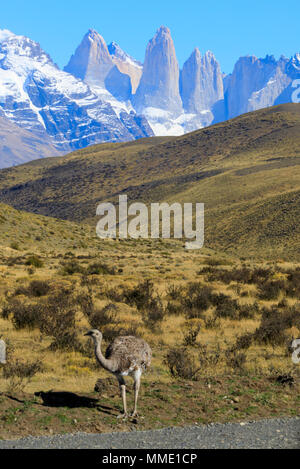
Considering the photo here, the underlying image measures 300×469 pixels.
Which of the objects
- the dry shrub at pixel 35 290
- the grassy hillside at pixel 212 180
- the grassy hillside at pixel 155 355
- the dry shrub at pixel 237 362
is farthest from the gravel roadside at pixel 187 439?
the grassy hillside at pixel 212 180

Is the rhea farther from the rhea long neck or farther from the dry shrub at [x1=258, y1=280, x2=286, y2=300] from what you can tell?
the dry shrub at [x1=258, y1=280, x2=286, y2=300]

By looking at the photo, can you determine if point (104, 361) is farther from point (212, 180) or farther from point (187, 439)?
point (212, 180)

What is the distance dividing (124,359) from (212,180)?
107 m

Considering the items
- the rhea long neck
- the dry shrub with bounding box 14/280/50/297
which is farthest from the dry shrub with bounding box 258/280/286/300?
the rhea long neck

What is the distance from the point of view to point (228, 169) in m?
120

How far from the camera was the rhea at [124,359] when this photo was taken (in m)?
7.92

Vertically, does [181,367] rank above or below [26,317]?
below

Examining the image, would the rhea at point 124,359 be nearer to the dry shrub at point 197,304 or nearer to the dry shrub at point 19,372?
the dry shrub at point 19,372

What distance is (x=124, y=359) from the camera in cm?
806

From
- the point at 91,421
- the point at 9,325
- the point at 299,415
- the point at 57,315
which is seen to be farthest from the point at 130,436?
the point at 9,325

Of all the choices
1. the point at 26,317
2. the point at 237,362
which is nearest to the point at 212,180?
the point at 26,317

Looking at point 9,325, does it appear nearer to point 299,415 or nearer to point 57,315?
point 57,315

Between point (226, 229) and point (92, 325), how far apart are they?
2661 inches

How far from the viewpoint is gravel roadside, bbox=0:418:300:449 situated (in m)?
6.75
